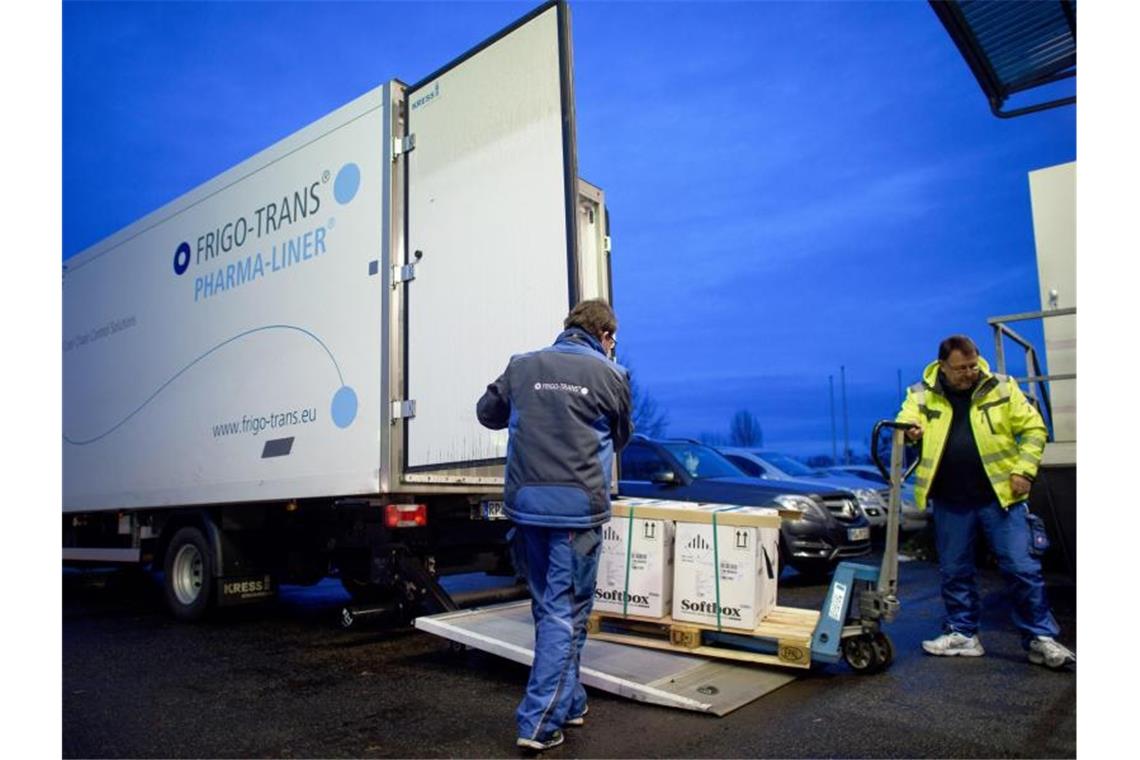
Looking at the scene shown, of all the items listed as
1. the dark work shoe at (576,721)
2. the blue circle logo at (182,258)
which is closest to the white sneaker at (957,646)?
the dark work shoe at (576,721)

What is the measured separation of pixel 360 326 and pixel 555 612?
9.12ft

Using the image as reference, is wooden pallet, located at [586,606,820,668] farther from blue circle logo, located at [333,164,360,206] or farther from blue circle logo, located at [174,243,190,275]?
blue circle logo, located at [174,243,190,275]

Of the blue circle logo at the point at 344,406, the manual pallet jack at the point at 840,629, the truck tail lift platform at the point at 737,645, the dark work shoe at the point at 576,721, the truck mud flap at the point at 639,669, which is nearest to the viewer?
the dark work shoe at the point at 576,721

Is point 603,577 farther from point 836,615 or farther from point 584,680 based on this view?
point 836,615

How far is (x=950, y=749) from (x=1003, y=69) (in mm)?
7612

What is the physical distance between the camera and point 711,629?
195 inches

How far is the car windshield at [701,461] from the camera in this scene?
9109 millimetres

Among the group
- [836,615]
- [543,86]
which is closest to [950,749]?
[836,615]

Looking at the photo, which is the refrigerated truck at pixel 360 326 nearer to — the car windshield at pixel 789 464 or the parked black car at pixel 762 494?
the parked black car at pixel 762 494

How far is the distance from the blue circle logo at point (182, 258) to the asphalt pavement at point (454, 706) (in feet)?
10.2

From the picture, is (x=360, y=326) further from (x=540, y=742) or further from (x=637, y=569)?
(x=540, y=742)

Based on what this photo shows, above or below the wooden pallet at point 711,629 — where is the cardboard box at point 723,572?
above

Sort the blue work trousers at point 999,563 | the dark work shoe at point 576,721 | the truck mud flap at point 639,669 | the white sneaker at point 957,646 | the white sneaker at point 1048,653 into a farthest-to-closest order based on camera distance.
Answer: the white sneaker at point 957,646, the blue work trousers at point 999,563, the white sneaker at point 1048,653, the truck mud flap at point 639,669, the dark work shoe at point 576,721

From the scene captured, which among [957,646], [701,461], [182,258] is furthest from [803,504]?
[182,258]
